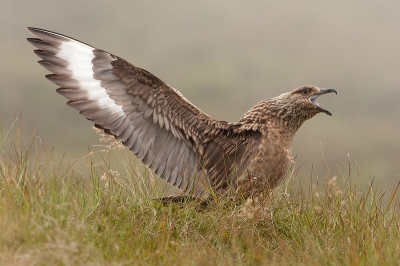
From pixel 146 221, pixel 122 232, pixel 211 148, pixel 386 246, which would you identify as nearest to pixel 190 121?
pixel 211 148

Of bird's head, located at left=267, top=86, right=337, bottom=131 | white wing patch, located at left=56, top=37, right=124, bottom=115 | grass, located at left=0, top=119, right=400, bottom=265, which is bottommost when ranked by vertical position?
grass, located at left=0, top=119, right=400, bottom=265

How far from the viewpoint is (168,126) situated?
18.9 ft

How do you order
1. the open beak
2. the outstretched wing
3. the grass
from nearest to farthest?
the grass → the outstretched wing → the open beak

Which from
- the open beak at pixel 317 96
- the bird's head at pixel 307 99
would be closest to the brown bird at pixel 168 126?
the bird's head at pixel 307 99

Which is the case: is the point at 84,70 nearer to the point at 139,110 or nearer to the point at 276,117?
the point at 139,110

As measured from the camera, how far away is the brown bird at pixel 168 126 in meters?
5.53

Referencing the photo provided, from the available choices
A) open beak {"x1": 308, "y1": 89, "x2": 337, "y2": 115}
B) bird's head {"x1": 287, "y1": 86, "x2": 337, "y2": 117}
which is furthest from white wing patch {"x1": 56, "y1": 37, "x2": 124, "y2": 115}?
open beak {"x1": 308, "y1": 89, "x2": 337, "y2": 115}

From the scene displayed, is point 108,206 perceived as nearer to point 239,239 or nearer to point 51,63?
point 239,239

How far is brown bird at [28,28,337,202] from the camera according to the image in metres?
5.53

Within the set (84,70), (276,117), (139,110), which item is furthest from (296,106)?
(84,70)

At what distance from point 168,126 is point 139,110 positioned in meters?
0.34

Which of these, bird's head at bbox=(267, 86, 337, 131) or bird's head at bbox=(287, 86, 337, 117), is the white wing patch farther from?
bird's head at bbox=(287, 86, 337, 117)

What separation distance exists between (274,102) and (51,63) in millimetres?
2386

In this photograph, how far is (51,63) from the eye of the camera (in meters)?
5.52
